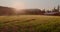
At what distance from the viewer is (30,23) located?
188 cm

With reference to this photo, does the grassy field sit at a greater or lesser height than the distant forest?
lesser

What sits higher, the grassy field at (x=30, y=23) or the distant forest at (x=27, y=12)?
the distant forest at (x=27, y=12)

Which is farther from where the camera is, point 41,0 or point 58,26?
point 41,0

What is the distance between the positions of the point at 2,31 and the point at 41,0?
667 mm

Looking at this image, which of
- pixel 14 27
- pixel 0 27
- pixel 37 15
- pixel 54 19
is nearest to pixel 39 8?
pixel 37 15

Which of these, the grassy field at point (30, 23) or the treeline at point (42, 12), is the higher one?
the treeline at point (42, 12)

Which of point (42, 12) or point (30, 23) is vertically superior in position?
point (42, 12)

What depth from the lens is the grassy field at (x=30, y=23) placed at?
184cm

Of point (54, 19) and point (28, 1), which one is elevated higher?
point (28, 1)

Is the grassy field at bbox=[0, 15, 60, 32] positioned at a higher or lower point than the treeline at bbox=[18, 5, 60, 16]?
lower

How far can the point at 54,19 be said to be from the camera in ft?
6.21

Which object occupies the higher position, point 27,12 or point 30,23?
point 27,12

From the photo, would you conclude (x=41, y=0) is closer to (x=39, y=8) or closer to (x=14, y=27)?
(x=39, y=8)

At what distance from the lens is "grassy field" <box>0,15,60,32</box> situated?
6.04 feet
